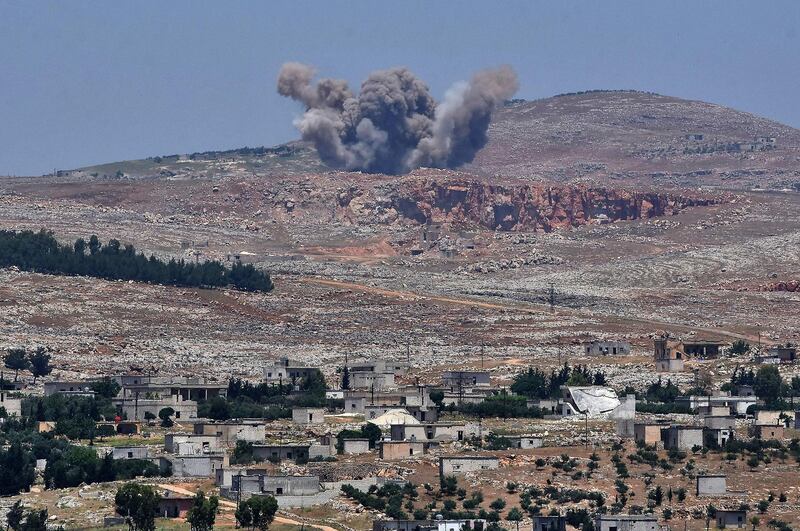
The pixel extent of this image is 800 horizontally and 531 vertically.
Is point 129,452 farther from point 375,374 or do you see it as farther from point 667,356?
point 667,356

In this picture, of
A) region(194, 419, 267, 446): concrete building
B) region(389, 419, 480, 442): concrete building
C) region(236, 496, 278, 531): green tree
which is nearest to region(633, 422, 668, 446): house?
region(389, 419, 480, 442): concrete building

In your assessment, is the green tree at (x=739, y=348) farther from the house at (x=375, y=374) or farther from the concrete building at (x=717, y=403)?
the concrete building at (x=717, y=403)

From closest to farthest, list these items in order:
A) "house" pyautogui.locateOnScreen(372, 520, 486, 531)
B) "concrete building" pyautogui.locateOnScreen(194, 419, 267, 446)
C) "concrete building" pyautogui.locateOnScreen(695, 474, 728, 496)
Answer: "house" pyautogui.locateOnScreen(372, 520, 486, 531), "concrete building" pyautogui.locateOnScreen(695, 474, 728, 496), "concrete building" pyautogui.locateOnScreen(194, 419, 267, 446)

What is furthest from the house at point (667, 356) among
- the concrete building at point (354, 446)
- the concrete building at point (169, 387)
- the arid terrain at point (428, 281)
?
the concrete building at point (354, 446)

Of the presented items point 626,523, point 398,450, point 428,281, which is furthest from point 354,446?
point 428,281

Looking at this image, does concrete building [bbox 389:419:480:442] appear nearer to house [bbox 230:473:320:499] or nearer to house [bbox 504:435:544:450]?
house [bbox 504:435:544:450]
